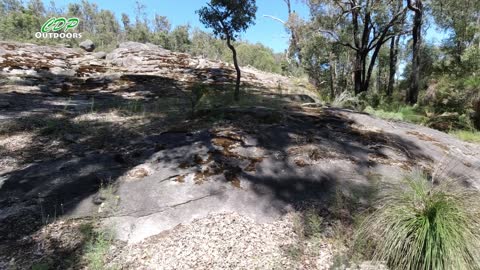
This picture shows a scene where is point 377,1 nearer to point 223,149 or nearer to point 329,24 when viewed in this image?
point 329,24

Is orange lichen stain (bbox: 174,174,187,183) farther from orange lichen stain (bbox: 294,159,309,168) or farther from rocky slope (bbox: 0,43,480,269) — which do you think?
orange lichen stain (bbox: 294,159,309,168)

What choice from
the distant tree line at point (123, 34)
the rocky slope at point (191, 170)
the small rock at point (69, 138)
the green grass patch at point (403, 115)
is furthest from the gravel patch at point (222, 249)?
the distant tree line at point (123, 34)

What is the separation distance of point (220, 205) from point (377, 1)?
1033 centimetres

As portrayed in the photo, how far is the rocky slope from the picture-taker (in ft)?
7.80

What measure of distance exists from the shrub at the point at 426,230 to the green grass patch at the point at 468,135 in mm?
4055

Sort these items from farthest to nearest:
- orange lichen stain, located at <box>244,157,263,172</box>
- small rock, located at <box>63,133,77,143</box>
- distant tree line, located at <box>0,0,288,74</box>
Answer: distant tree line, located at <box>0,0,288,74</box>
small rock, located at <box>63,133,77,143</box>
orange lichen stain, located at <box>244,157,263,172</box>

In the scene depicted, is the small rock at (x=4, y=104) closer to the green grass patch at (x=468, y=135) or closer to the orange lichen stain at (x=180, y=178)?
the orange lichen stain at (x=180, y=178)

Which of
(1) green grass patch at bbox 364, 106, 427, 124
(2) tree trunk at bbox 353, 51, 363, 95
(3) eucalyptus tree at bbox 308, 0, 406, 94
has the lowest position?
(1) green grass patch at bbox 364, 106, 427, 124

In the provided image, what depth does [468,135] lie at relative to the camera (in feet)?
18.8

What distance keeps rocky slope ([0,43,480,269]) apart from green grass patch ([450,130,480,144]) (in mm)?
1166

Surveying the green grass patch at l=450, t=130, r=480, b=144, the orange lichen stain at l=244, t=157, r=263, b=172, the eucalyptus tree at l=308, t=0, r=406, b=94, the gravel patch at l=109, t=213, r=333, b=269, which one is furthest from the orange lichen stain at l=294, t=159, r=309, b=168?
the eucalyptus tree at l=308, t=0, r=406, b=94

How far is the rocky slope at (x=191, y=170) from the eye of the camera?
238 cm

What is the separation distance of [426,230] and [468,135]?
4.95 m

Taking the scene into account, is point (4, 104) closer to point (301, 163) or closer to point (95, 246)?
point (95, 246)
